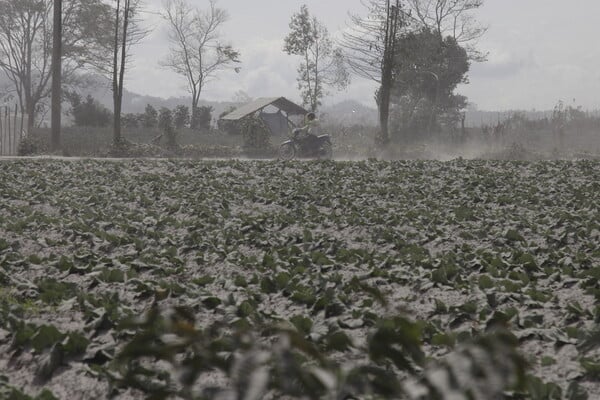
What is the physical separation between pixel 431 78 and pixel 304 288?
4823 centimetres

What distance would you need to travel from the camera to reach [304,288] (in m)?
6.14

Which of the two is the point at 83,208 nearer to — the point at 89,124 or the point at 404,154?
the point at 404,154

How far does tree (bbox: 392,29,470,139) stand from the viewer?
50.3 meters

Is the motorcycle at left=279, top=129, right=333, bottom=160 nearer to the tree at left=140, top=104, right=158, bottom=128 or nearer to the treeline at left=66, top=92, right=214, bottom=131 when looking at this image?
the treeline at left=66, top=92, right=214, bottom=131

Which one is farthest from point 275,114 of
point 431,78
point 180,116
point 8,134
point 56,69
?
point 8,134

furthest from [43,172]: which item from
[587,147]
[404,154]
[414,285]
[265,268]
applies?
[587,147]

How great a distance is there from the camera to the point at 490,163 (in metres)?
17.0

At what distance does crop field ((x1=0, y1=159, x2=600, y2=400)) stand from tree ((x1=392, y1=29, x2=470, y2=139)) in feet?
120

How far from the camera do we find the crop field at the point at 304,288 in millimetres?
1341

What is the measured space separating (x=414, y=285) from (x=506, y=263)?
1127mm

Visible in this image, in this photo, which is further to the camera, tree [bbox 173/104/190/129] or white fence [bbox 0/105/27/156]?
tree [bbox 173/104/190/129]

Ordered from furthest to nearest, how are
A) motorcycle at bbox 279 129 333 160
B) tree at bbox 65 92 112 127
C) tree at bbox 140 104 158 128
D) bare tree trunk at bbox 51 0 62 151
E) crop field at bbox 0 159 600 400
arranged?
tree at bbox 140 104 158 128 → tree at bbox 65 92 112 127 → bare tree trunk at bbox 51 0 62 151 → motorcycle at bbox 279 129 333 160 → crop field at bbox 0 159 600 400

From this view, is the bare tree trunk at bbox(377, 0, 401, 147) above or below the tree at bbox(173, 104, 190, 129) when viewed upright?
above

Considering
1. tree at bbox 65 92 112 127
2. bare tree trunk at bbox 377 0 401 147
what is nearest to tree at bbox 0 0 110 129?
tree at bbox 65 92 112 127
